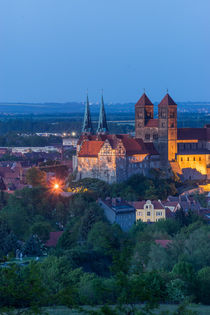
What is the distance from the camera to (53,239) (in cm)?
4788

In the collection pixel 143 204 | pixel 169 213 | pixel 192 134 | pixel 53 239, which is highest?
pixel 192 134

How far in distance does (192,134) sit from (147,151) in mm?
6778

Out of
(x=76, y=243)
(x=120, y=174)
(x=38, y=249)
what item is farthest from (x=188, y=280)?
(x=120, y=174)


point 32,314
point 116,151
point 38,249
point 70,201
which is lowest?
point 32,314

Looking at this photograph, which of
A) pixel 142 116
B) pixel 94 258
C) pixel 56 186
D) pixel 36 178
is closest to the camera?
pixel 94 258

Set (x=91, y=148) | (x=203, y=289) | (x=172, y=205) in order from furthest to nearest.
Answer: (x=91, y=148) → (x=172, y=205) → (x=203, y=289)

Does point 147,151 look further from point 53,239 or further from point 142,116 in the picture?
point 53,239

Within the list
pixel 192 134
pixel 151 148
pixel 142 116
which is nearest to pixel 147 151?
pixel 151 148

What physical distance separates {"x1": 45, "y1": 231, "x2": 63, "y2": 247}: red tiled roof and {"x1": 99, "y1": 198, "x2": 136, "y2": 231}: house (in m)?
6.28

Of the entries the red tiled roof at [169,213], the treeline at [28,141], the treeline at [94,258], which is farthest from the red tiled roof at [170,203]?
the treeline at [28,141]

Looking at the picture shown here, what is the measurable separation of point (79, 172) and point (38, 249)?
2432 cm

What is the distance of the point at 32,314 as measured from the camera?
19.6 metres

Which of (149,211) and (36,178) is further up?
(36,178)

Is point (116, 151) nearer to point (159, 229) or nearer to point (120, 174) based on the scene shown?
point (120, 174)
